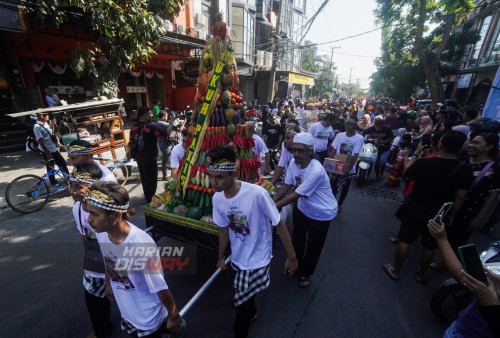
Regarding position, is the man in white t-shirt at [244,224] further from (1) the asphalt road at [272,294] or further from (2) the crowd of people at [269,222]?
(1) the asphalt road at [272,294]

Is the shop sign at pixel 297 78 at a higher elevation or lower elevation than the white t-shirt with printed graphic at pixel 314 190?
higher

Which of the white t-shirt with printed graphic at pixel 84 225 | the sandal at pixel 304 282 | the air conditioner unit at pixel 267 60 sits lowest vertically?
the sandal at pixel 304 282

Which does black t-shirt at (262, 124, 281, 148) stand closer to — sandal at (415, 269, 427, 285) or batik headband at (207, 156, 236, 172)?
sandal at (415, 269, 427, 285)

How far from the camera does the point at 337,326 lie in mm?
2846

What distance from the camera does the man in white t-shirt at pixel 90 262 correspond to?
2201 mm

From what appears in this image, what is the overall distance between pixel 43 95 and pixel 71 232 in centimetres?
1122

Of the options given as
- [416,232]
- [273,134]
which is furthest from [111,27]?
[416,232]

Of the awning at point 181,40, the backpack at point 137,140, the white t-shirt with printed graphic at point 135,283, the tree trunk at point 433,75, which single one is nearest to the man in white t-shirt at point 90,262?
the white t-shirt with printed graphic at point 135,283

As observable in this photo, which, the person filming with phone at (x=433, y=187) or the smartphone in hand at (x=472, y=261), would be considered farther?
the person filming with phone at (x=433, y=187)

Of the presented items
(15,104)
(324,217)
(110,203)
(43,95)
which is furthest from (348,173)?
(43,95)

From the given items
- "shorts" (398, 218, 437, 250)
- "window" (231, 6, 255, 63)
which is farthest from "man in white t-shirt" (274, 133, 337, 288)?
"window" (231, 6, 255, 63)

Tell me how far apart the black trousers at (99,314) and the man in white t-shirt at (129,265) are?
0.81 metres

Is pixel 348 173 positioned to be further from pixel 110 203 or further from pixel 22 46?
pixel 22 46

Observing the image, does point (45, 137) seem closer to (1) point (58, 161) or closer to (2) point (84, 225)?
(1) point (58, 161)
